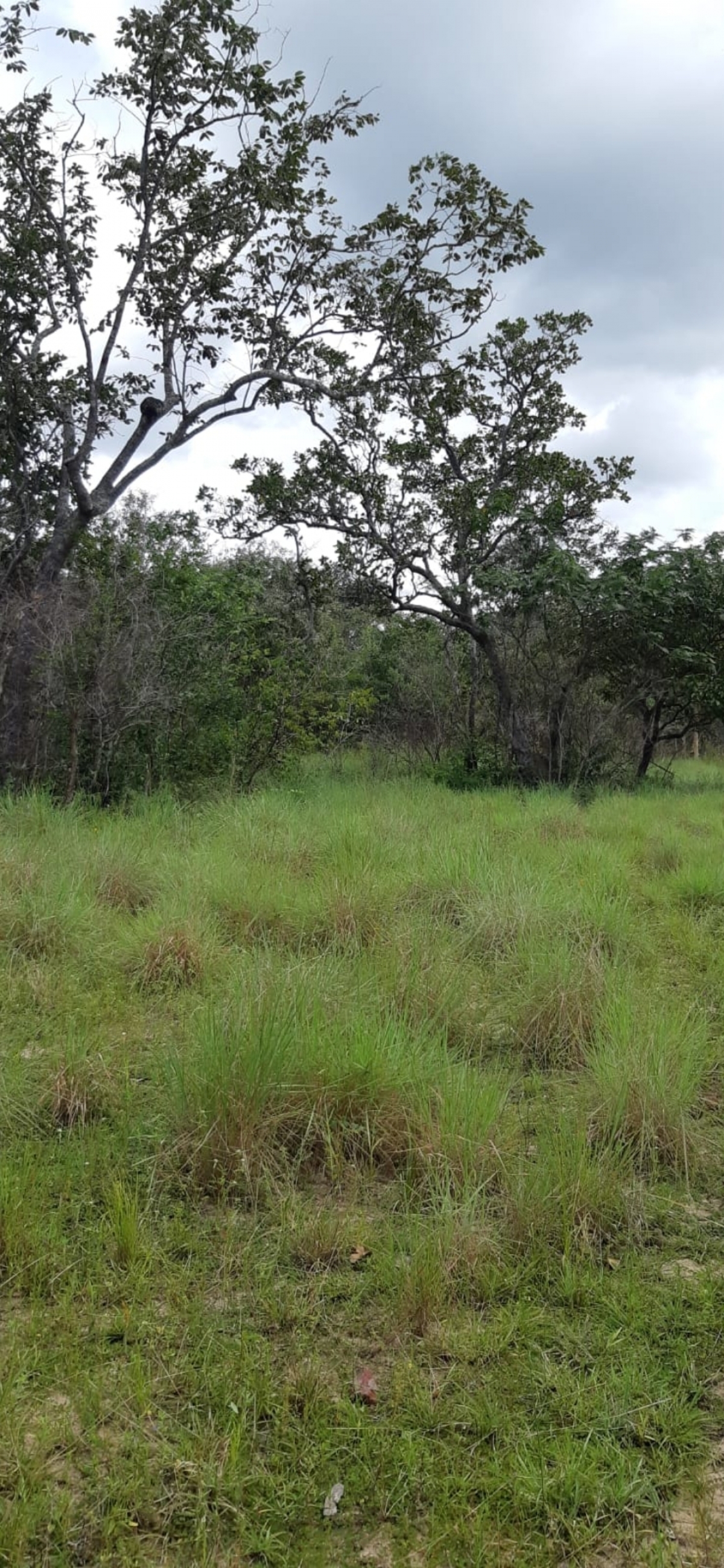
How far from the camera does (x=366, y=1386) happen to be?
1881 millimetres

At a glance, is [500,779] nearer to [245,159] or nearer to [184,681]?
[184,681]

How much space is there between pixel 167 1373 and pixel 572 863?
4720 mm

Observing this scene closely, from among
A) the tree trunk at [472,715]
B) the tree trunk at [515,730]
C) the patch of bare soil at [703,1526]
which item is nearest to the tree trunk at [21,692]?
the tree trunk at [515,730]

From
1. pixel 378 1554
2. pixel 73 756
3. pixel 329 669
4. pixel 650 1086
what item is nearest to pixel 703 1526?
pixel 378 1554

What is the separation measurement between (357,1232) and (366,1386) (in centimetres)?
51

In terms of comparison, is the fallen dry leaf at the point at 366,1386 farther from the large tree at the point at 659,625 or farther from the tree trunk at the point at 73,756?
the large tree at the point at 659,625

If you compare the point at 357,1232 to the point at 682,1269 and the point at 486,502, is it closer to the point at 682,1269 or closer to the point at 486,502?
the point at 682,1269

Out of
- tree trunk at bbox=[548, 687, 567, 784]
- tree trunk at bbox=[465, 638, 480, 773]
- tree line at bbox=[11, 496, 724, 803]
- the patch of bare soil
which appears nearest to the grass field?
the patch of bare soil

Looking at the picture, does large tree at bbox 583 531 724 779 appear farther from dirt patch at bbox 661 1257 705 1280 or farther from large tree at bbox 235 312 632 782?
dirt patch at bbox 661 1257 705 1280

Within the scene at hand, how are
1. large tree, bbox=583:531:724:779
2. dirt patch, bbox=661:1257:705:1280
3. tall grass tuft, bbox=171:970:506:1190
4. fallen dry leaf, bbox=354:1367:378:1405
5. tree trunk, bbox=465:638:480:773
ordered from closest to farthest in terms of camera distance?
1. fallen dry leaf, bbox=354:1367:378:1405
2. dirt patch, bbox=661:1257:705:1280
3. tall grass tuft, bbox=171:970:506:1190
4. large tree, bbox=583:531:724:779
5. tree trunk, bbox=465:638:480:773

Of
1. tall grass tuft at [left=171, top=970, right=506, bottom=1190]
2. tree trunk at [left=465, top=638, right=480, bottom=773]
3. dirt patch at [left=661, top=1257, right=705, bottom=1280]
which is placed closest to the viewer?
dirt patch at [left=661, top=1257, right=705, bottom=1280]

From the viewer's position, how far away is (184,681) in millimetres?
9078

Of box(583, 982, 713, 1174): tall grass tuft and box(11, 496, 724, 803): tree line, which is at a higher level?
box(11, 496, 724, 803): tree line

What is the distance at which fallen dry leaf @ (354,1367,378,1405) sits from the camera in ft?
6.07
